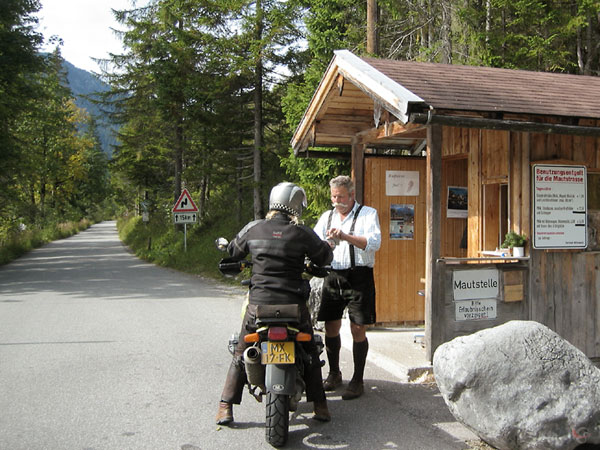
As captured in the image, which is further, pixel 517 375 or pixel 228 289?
pixel 228 289

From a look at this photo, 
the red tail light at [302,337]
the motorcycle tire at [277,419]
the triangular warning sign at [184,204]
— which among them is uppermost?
the triangular warning sign at [184,204]

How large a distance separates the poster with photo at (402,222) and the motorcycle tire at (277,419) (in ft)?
14.5

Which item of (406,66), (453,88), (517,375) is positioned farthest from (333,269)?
(406,66)

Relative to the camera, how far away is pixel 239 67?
17.0 m

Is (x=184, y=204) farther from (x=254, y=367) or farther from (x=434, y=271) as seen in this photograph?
(x=254, y=367)

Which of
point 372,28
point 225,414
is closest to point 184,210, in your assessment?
point 372,28

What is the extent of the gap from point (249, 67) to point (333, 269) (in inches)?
515

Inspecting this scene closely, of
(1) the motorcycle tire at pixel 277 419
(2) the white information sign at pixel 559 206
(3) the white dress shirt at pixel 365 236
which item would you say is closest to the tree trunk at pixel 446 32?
(2) the white information sign at pixel 559 206

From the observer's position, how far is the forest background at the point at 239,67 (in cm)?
1404

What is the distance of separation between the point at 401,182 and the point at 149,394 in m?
4.62

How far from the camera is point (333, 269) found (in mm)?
5320

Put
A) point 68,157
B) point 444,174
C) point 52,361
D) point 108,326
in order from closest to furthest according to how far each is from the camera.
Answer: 1. point 52,361
2. point 444,174
3. point 108,326
4. point 68,157

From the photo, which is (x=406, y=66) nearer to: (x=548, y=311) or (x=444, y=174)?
(x=444, y=174)

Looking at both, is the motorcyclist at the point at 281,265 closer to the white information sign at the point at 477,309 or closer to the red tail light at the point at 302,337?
the red tail light at the point at 302,337
